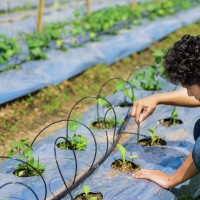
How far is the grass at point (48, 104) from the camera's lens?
16.6 ft

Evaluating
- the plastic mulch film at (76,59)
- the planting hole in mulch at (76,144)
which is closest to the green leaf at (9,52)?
the plastic mulch film at (76,59)

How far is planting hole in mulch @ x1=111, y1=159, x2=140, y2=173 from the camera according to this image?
3400mm

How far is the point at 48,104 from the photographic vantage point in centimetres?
584

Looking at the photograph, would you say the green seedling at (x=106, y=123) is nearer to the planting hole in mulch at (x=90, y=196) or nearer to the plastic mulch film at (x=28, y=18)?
the planting hole in mulch at (x=90, y=196)

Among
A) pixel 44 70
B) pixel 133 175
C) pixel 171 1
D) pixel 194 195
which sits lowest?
pixel 194 195

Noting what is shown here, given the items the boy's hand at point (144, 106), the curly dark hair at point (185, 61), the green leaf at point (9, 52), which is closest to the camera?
the curly dark hair at point (185, 61)

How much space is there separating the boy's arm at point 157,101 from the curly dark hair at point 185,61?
1.72 ft

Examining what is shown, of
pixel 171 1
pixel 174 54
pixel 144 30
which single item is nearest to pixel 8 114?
pixel 174 54

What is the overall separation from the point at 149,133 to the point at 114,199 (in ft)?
3.87

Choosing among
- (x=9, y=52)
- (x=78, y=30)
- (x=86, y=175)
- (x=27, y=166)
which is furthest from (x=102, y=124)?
(x=78, y=30)

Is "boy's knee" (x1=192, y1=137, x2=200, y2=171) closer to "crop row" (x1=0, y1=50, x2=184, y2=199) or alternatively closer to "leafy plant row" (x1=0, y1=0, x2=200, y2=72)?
"crop row" (x1=0, y1=50, x2=184, y2=199)

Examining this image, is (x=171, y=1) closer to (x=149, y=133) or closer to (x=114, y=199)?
(x=149, y=133)

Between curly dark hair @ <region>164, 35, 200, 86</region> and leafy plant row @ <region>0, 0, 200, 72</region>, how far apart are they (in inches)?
142

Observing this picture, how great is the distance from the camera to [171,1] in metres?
12.1
